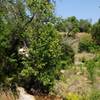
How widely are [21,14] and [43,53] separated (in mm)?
2899

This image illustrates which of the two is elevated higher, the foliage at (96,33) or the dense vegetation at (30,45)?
the foliage at (96,33)

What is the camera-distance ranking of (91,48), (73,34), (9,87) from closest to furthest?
(9,87), (91,48), (73,34)

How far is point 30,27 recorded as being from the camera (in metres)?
25.2

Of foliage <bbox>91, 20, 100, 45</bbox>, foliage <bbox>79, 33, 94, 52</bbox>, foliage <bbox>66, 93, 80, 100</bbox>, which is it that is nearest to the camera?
foliage <bbox>66, 93, 80, 100</bbox>

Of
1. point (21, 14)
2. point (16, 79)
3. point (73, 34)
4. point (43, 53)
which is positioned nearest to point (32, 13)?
Answer: point (21, 14)

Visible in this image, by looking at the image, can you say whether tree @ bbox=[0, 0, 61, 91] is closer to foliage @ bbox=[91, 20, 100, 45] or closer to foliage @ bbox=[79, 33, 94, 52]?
foliage @ bbox=[79, 33, 94, 52]

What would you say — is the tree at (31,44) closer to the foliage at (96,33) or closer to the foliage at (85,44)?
the foliage at (85,44)

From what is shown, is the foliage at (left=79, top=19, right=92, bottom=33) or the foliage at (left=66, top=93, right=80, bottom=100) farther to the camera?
the foliage at (left=79, top=19, right=92, bottom=33)

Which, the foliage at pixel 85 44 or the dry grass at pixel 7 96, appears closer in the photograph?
the dry grass at pixel 7 96

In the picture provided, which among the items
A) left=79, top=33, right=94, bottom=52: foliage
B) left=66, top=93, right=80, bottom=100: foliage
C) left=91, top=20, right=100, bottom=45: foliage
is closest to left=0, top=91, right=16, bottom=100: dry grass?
left=66, top=93, right=80, bottom=100: foliage

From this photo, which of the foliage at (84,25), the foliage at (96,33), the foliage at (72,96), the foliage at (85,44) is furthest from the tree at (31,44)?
the foliage at (84,25)

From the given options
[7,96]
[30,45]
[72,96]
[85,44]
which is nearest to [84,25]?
[85,44]

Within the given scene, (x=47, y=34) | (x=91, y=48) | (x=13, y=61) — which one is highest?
(x=91, y=48)

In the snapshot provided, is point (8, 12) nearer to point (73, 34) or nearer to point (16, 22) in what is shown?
point (16, 22)
